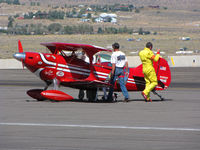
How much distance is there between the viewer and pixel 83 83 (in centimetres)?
1525

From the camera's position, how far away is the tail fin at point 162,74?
52.4 feet

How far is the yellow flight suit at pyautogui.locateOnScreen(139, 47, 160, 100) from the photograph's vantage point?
1545 cm

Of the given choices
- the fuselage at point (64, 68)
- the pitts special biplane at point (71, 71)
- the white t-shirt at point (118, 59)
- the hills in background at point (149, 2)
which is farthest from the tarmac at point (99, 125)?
the hills in background at point (149, 2)

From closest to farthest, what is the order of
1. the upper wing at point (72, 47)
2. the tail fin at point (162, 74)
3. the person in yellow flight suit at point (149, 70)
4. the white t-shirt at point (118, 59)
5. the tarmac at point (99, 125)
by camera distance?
the tarmac at point (99, 125)
the upper wing at point (72, 47)
the white t-shirt at point (118, 59)
the person in yellow flight suit at point (149, 70)
the tail fin at point (162, 74)

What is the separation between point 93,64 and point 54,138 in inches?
257

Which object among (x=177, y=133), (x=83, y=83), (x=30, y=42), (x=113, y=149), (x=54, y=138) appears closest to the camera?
(x=113, y=149)

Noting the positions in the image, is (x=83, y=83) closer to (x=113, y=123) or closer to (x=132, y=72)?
(x=132, y=72)

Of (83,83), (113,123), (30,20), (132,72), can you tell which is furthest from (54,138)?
(30,20)

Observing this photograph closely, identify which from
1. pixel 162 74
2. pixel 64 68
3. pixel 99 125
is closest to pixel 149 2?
pixel 162 74

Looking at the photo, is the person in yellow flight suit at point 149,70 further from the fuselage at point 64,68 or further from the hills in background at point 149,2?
the hills in background at point 149,2

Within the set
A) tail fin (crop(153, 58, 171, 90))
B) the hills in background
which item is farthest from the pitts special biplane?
the hills in background

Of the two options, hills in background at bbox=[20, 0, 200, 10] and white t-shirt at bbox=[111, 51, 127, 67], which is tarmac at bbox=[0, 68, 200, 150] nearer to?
white t-shirt at bbox=[111, 51, 127, 67]

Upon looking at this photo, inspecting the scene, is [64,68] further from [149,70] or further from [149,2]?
[149,2]

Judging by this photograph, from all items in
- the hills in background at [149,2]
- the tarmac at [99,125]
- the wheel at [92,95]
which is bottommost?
the hills in background at [149,2]
